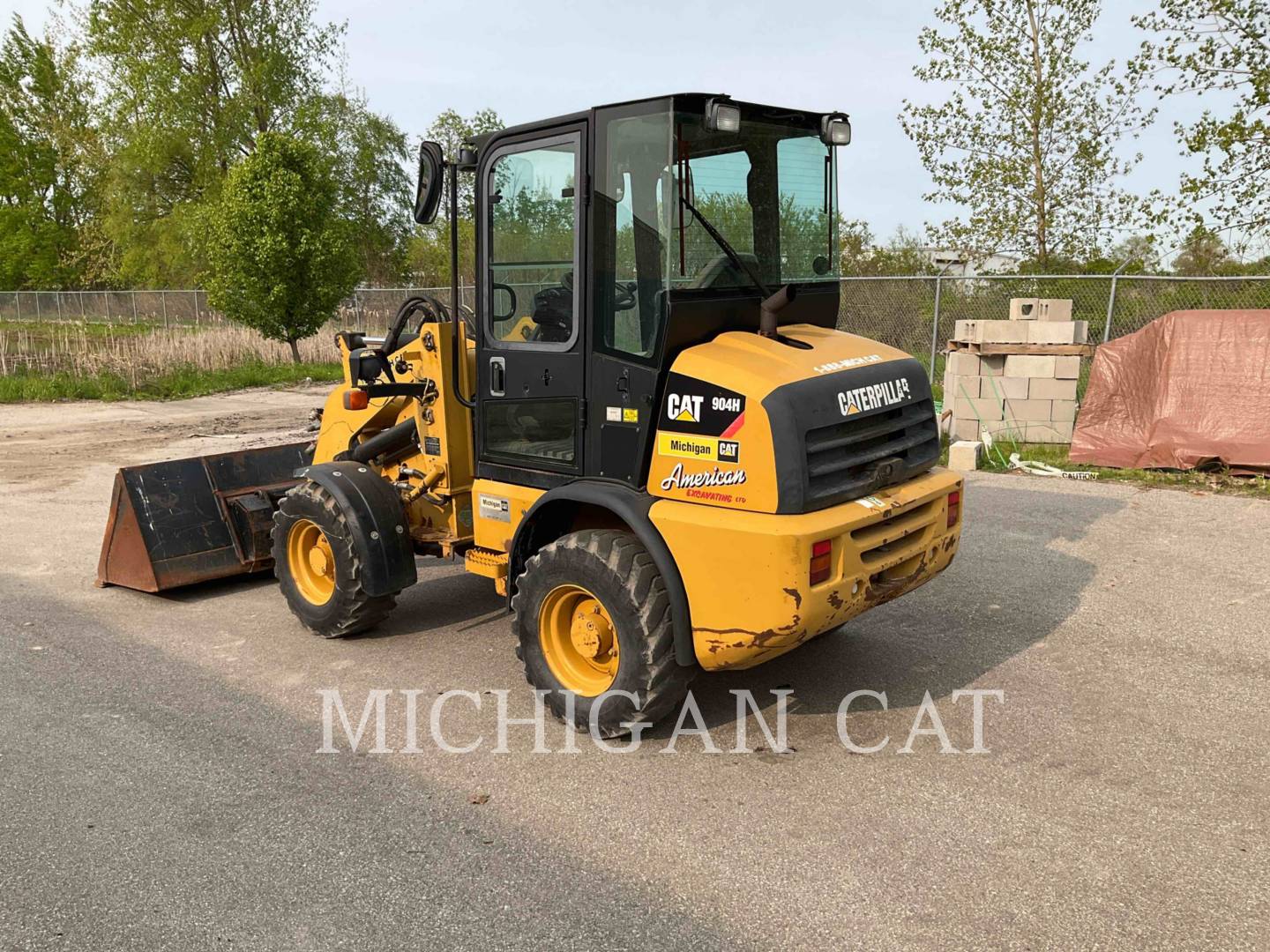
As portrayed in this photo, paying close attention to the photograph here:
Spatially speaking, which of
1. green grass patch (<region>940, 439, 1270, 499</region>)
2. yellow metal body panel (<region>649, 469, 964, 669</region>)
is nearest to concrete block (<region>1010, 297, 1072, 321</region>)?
green grass patch (<region>940, 439, 1270, 499</region>)

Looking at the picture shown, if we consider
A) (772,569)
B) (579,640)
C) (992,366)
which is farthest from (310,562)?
(992,366)

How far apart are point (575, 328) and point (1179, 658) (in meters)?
3.61

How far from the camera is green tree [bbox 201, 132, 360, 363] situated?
20453 millimetres

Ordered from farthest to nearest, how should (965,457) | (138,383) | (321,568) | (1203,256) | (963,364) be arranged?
(138,383) < (1203,256) < (963,364) < (965,457) < (321,568)

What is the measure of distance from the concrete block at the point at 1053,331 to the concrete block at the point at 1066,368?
0.63 ft

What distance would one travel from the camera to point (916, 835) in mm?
3484

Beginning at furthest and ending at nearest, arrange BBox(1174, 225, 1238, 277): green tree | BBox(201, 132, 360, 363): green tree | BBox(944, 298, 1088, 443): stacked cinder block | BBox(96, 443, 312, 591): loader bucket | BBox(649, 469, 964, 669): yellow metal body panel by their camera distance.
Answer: BBox(201, 132, 360, 363): green tree
BBox(1174, 225, 1238, 277): green tree
BBox(944, 298, 1088, 443): stacked cinder block
BBox(96, 443, 312, 591): loader bucket
BBox(649, 469, 964, 669): yellow metal body panel

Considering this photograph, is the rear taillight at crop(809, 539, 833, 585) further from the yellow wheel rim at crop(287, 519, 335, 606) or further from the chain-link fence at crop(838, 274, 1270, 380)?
the chain-link fence at crop(838, 274, 1270, 380)

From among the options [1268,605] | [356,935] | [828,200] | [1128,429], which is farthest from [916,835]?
[1128,429]

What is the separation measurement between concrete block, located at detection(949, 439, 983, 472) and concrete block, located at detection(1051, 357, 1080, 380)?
48.8 inches

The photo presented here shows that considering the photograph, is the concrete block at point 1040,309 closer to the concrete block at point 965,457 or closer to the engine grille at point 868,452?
the concrete block at point 965,457

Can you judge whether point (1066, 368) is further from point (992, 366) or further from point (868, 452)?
point (868, 452)

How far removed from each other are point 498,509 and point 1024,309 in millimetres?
8140

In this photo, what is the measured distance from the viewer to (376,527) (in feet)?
17.1
